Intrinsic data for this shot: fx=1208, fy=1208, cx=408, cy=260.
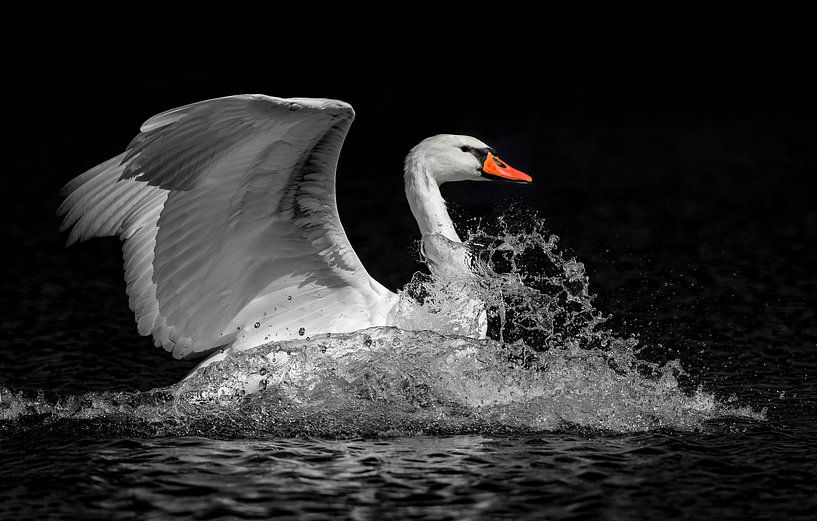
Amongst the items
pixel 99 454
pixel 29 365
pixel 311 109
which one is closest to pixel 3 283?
pixel 29 365

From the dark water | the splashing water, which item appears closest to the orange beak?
the splashing water

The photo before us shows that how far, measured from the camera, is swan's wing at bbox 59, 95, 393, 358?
23.9 feet

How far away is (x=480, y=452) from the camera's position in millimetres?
7195

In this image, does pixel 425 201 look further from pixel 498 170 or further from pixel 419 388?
pixel 419 388

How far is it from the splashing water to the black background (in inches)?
52.5

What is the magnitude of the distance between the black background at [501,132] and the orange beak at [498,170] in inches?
76.6

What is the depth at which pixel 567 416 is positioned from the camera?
7.82 m

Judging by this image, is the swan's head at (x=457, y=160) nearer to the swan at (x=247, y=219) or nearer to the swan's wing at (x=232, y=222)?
the swan at (x=247, y=219)

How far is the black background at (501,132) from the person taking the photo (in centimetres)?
1130

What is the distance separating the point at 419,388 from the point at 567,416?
1050 millimetres

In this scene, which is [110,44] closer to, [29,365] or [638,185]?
[638,185]

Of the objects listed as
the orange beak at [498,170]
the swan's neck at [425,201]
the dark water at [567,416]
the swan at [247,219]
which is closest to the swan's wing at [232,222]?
the swan at [247,219]

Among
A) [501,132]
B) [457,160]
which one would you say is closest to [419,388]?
[457,160]

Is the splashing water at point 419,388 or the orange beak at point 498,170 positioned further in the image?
the orange beak at point 498,170
